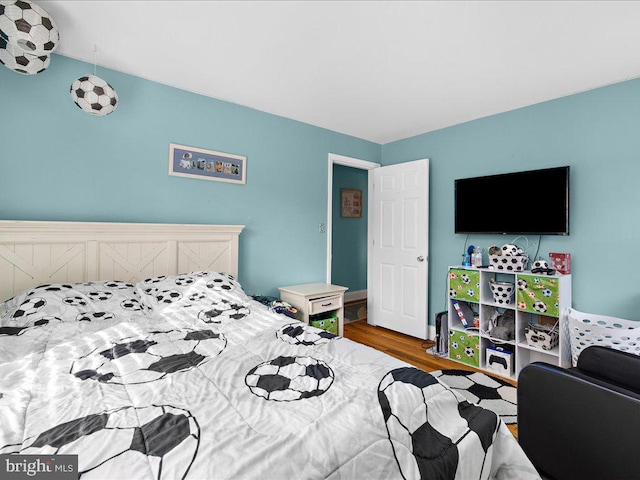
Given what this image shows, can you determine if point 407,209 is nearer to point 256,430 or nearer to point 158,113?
point 158,113

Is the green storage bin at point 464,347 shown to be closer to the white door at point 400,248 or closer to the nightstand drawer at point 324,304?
the white door at point 400,248

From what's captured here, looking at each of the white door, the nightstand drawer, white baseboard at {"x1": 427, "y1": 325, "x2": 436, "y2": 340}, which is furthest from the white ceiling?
white baseboard at {"x1": 427, "y1": 325, "x2": 436, "y2": 340}

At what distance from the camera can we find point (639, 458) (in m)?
1.21

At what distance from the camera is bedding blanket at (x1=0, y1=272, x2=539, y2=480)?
0.80m

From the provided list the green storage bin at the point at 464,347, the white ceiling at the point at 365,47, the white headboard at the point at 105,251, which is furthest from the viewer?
the green storage bin at the point at 464,347

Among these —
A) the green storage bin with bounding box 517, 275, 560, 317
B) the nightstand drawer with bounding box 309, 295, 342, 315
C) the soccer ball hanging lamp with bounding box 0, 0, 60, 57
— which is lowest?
the nightstand drawer with bounding box 309, 295, 342, 315

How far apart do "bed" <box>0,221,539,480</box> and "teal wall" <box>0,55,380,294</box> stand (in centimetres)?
41

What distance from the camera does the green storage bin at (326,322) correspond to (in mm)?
3093

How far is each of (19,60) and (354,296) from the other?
4848 millimetres

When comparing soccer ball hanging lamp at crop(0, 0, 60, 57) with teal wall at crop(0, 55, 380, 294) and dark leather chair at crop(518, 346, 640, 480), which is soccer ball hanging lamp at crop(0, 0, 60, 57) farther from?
dark leather chair at crop(518, 346, 640, 480)

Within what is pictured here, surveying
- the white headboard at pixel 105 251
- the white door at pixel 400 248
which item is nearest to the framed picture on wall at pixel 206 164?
the white headboard at pixel 105 251

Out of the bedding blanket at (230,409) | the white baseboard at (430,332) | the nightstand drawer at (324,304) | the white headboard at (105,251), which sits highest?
the white headboard at (105,251)

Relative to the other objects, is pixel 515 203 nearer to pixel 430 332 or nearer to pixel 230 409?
pixel 430 332

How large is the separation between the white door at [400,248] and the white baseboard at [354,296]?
3.82 feet
